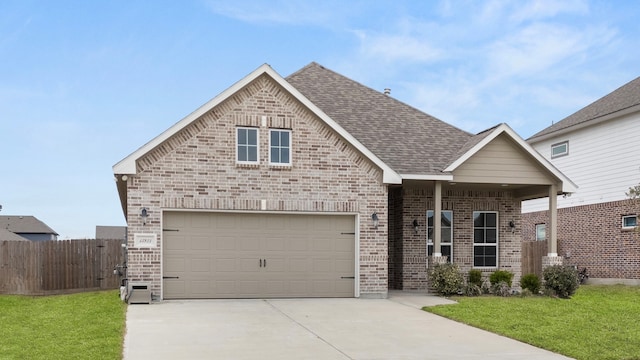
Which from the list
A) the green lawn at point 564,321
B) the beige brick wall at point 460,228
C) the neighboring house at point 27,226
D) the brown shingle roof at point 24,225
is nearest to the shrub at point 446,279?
the green lawn at point 564,321

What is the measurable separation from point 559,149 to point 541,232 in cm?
392

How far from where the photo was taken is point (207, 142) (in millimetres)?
16531

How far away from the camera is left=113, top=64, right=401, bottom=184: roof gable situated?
51.9ft

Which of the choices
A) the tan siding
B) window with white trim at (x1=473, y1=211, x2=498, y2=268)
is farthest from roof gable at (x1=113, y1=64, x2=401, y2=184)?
window with white trim at (x1=473, y1=211, x2=498, y2=268)

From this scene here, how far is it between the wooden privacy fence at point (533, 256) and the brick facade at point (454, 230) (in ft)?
17.1

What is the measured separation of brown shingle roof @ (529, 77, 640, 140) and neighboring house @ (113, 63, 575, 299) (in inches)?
328

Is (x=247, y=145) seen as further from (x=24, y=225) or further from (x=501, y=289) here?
(x=24, y=225)

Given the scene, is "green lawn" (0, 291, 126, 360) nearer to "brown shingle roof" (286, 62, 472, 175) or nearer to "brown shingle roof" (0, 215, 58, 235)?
"brown shingle roof" (286, 62, 472, 175)

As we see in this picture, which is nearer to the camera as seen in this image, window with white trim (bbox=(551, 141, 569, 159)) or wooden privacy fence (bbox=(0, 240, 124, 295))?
wooden privacy fence (bbox=(0, 240, 124, 295))

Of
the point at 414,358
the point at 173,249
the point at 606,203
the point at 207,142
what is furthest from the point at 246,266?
the point at 606,203

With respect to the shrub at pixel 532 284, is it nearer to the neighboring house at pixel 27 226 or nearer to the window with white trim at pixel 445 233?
the window with white trim at pixel 445 233

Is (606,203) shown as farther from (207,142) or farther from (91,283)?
(91,283)

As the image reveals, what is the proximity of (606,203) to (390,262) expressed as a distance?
11.0 m

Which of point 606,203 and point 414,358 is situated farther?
point 606,203
